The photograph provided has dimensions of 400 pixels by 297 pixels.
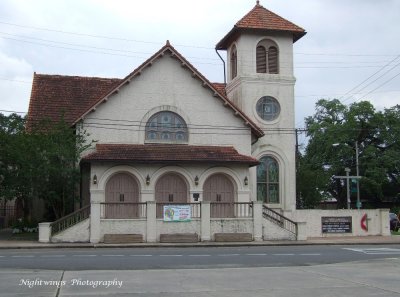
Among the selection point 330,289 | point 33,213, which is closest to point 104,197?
point 33,213

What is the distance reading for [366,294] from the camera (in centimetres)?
1089

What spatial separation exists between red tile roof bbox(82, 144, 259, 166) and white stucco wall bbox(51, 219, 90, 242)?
128 inches

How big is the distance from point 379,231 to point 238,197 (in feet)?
31.1

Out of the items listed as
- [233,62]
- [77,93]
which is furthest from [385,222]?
[77,93]

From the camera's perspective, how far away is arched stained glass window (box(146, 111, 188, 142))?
31234 millimetres

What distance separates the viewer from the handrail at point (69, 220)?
26.7 metres

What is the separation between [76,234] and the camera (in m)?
26.7

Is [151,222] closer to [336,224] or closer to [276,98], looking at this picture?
[336,224]

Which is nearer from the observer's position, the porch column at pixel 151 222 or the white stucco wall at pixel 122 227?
the white stucco wall at pixel 122 227

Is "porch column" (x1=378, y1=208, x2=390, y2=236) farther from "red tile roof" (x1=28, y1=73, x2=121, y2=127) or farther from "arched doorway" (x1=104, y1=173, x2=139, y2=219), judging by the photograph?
"red tile roof" (x1=28, y1=73, x2=121, y2=127)

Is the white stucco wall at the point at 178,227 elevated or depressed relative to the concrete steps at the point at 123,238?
elevated

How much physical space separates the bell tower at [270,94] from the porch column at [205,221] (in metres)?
6.43

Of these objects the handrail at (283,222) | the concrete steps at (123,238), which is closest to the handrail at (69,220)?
the concrete steps at (123,238)

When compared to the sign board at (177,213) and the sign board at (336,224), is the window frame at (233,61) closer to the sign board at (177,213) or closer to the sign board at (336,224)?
the sign board at (336,224)
